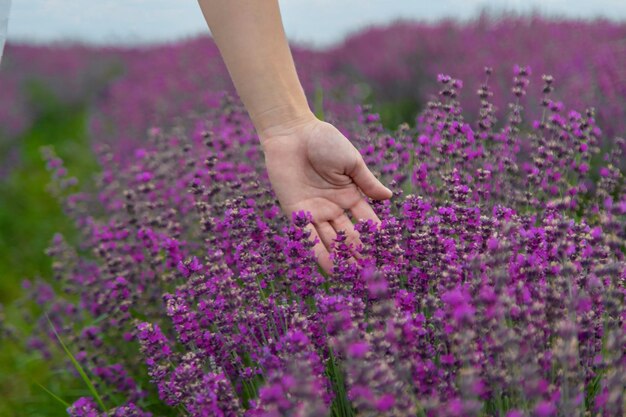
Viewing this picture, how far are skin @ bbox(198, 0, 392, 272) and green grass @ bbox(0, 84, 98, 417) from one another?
1053 mm

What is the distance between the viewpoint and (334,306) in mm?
1526

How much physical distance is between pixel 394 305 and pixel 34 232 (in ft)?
14.1

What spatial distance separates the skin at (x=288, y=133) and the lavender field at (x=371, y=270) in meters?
0.14

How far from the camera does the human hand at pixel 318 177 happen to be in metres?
2.38

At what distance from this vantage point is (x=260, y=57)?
2381 mm

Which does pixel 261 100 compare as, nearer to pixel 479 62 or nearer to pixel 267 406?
pixel 267 406

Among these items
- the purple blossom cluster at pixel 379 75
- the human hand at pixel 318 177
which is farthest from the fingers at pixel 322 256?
the purple blossom cluster at pixel 379 75

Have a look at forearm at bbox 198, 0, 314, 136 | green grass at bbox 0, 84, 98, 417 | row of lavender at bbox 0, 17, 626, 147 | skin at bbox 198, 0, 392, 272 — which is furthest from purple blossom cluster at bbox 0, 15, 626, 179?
forearm at bbox 198, 0, 314, 136

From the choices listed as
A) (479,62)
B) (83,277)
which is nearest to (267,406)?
(83,277)

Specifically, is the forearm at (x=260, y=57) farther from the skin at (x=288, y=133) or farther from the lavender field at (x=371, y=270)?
the lavender field at (x=371, y=270)

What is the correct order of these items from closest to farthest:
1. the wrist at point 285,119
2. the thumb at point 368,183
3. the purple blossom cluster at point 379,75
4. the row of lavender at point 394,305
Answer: the row of lavender at point 394,305 → the thumb at point 368,183 → the wrist at point 285,119 → the purple blossom cluster at point 379,75

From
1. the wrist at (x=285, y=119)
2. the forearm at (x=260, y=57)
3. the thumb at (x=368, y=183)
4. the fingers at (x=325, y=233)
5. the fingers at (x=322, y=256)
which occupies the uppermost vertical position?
the forearm at (x=260, y=57)

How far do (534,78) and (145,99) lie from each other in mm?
3803

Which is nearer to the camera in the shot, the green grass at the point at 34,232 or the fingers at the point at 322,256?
the fingers at the point at 322,256
